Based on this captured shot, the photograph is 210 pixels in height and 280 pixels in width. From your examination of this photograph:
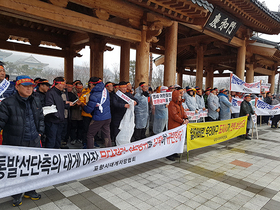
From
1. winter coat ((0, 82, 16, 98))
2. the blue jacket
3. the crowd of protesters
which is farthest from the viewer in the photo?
the blue jacket

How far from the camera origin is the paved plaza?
9.84 feet

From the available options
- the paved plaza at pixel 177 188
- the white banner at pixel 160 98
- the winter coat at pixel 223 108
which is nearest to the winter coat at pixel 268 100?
the winter coat at pixel 223 108

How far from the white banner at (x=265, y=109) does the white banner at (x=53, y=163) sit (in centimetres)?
715

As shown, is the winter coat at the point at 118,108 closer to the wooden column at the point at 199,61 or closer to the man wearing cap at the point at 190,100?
the man wearing cap at the point at 190,100

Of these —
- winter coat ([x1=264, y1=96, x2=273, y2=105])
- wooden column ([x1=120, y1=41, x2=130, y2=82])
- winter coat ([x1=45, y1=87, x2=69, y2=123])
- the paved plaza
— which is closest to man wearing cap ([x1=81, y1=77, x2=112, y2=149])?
winter coat ([x1=45, y1=87, x2=69, y2=123])

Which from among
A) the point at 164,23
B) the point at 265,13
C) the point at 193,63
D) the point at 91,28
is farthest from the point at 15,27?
the point at 193,63

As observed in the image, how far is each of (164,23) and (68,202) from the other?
21.2ft

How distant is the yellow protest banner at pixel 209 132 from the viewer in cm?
495

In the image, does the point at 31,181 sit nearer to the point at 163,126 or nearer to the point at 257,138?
the point at 163,126

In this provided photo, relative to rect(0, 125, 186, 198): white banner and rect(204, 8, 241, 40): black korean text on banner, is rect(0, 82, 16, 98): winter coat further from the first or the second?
rect(204, 8, 241, 40): black korean text on banner

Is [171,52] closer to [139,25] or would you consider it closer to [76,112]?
[139,25]

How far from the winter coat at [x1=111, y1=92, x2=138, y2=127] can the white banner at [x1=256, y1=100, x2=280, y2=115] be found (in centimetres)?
663

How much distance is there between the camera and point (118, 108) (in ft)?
17.1

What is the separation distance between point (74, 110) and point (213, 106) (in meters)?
5.05
